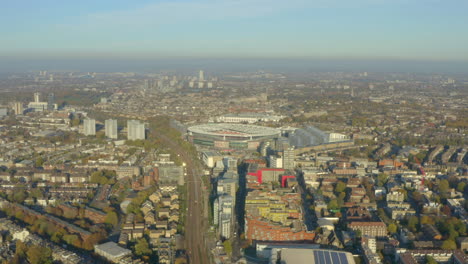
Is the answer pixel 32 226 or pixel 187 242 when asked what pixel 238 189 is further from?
pixel 32 226

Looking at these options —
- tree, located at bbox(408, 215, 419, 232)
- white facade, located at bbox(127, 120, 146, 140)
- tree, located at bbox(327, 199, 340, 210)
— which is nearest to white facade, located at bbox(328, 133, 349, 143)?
white facade, located at bbox(127, 120, 146, 140)

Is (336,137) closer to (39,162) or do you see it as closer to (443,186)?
(443,186)

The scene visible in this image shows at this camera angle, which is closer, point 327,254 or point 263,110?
point 327,254

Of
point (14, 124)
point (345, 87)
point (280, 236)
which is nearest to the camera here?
point (280, 236)

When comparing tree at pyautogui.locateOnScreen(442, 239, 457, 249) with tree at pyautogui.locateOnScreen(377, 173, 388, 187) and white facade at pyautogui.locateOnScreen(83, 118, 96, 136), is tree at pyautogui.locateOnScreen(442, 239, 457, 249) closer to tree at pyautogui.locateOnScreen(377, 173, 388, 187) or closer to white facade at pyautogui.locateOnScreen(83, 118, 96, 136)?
tree at pyautogui.locateOnScreen(377, 173, 388, 187)

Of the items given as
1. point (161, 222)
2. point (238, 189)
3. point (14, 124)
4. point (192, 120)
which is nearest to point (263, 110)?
point (192, 120)
